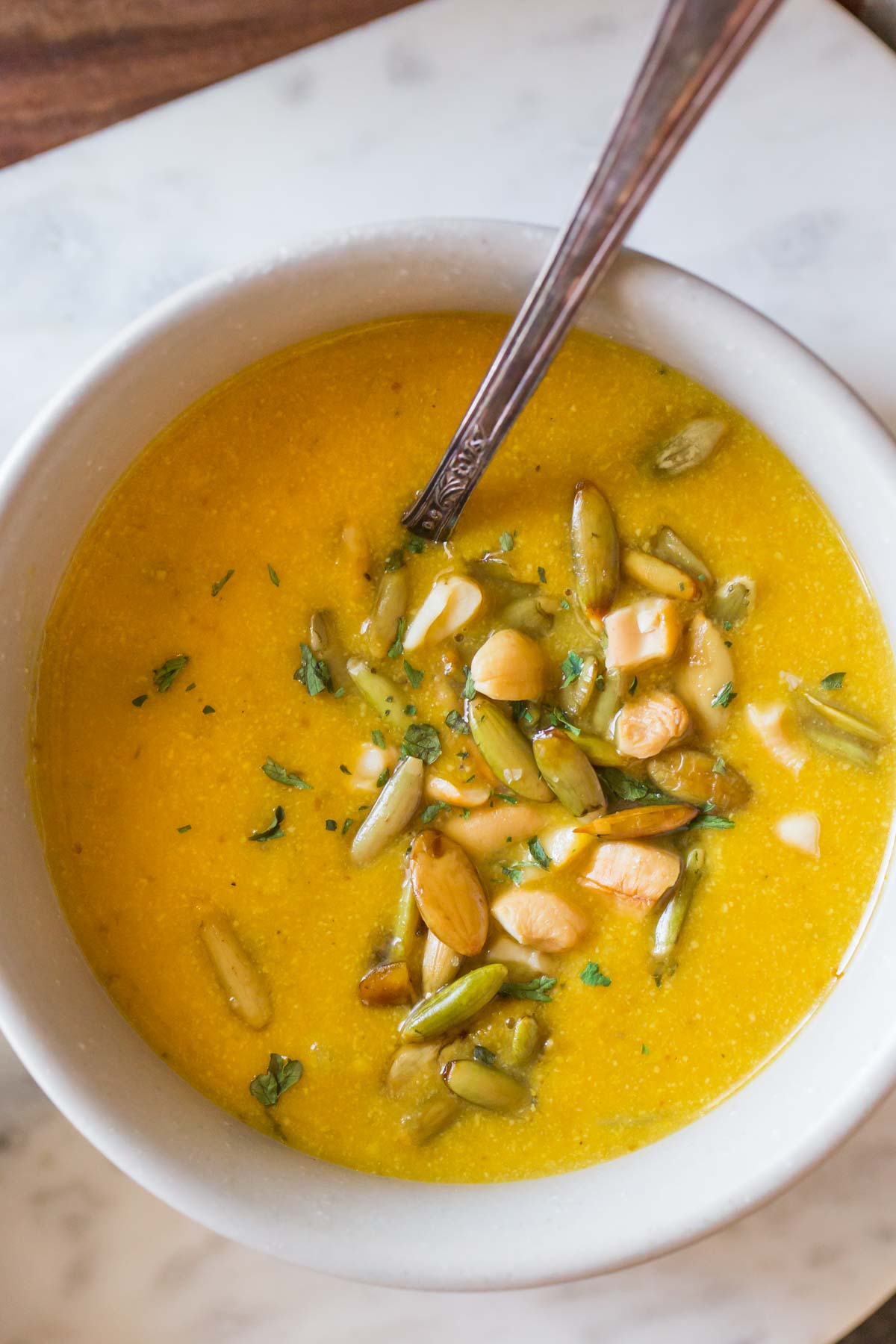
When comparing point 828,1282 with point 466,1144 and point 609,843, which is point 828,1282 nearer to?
point 466,1144

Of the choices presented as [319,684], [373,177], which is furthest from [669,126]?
[319,684]

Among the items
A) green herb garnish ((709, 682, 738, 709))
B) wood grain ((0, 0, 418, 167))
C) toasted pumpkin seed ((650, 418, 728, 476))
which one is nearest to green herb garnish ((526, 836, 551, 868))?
green herb garnish ((709, 682, 738, 709))

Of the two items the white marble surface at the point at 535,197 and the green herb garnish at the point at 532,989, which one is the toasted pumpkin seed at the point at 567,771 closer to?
the green herb garnish at the point at 532,989

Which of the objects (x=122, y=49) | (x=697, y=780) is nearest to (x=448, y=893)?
(x=697, y=780)

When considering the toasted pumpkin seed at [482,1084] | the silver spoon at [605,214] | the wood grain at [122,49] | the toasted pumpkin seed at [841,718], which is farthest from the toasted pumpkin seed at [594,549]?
the wood grain at [122,49]

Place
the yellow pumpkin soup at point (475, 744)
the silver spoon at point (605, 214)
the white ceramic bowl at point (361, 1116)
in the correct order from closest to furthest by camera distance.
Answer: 1. the silver spoon at point (605, 214)
2. the white ceramic bowl at point (361, 1116)
3. the yellow pumpkin soup at point (475, 744)

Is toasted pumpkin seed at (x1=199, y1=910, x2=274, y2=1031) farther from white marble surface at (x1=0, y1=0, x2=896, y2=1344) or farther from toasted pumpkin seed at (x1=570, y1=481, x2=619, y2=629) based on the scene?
toasted pumpkin seed at (x1=570, y1=481, x2=619, y2=629)

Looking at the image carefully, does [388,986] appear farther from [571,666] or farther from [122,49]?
[122,49]
